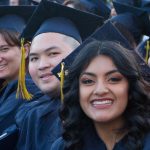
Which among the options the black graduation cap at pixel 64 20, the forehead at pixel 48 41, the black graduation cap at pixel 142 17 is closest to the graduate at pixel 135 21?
the black graduation cap at pixel 142 17

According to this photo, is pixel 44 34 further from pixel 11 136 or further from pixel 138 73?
pixel 138 73

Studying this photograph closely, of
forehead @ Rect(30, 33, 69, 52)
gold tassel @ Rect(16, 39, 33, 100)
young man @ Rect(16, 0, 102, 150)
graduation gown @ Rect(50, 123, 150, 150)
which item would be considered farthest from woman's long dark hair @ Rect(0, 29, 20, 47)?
graduation gown @ Rect(50, 123, 150, 150)

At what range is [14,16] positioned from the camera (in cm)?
426

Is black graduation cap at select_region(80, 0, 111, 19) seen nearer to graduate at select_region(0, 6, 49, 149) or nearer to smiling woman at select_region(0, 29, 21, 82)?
graduate at select_region(0, 6, 49, 149)

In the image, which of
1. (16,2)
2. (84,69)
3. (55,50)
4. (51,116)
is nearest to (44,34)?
(55,50)

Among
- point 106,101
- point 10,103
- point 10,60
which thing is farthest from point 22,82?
point 106,101

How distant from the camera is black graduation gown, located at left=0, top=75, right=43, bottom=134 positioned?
152 inches

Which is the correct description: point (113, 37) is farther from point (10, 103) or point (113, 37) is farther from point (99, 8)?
point (99, 8)

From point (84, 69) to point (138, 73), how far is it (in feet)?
0.96

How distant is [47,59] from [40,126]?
1.49ft

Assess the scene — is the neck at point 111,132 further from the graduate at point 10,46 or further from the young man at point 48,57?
the graduate at point 10,46

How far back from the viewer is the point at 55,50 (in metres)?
3.31

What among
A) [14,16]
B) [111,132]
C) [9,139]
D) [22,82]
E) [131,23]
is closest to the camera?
[111,132]

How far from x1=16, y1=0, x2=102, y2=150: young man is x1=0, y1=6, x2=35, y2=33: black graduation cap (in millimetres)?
542
